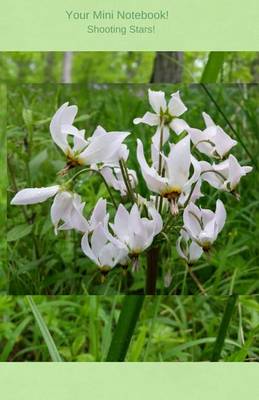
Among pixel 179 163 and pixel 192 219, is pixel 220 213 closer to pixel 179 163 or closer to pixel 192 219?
pixel 192 219

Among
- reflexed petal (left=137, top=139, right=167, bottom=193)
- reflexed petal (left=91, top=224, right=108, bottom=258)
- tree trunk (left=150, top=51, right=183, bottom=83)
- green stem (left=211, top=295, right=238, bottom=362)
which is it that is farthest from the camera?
tree trunk (left=150, top=51, right=183, bottom=83)

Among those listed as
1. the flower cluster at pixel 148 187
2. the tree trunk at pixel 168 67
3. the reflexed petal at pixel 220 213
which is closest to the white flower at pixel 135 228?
the flower cluster at pixel 148 187

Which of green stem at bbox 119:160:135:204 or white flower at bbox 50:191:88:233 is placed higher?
green stem at bbox 119:160:135:204

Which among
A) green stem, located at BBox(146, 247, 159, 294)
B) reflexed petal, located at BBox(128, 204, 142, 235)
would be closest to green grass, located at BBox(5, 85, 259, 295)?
green stem, located at BBox(146, 247, 159, 294)

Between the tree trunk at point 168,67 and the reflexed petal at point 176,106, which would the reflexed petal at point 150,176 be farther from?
the tree trunk at point 168,67

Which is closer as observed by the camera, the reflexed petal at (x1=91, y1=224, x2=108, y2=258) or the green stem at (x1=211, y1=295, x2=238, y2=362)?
the reflexed petal at (x1=91, y1=224, x2=108, y2=258)

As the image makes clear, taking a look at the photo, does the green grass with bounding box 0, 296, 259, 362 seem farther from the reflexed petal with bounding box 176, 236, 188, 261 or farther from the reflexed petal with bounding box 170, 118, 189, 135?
the reflexed petal with bounding box 170, 118, 189, 135
